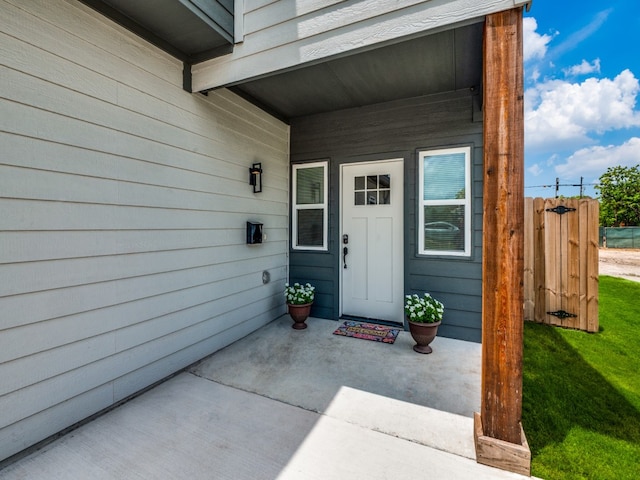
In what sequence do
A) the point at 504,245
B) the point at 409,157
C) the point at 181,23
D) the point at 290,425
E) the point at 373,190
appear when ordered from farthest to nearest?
the point at 373,190, the point at 409,157, the point at 181,23, the point at 290,425, the point at 504,245

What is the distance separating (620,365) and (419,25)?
3.27m

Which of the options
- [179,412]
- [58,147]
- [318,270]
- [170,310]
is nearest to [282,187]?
[318,270]

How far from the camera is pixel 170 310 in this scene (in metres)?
2.44

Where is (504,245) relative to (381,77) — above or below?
below

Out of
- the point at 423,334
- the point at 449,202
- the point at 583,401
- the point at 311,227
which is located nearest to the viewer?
the point at 583,401

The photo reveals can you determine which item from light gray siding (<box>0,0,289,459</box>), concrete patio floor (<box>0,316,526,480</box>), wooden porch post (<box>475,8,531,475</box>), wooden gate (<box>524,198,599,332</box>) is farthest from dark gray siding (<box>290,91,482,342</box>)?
wooden porch post (<box>475,8,531,475</box>)

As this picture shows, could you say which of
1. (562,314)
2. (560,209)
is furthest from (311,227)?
(562,314)

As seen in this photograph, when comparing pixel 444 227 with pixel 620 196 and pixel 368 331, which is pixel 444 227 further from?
pixel 620 196

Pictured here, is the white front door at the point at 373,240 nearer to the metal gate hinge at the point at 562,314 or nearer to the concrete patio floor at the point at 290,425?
the concrete patio floor at the point at 290,425

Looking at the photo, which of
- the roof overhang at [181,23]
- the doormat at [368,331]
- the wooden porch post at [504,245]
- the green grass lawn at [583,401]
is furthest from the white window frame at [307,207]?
the green grass lawn at [583,401]

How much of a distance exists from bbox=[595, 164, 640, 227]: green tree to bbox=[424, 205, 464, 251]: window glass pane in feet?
79.3

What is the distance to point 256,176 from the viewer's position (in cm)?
344

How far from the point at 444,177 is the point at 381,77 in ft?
4.28

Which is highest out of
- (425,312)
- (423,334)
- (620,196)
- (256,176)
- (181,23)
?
(620,196)
